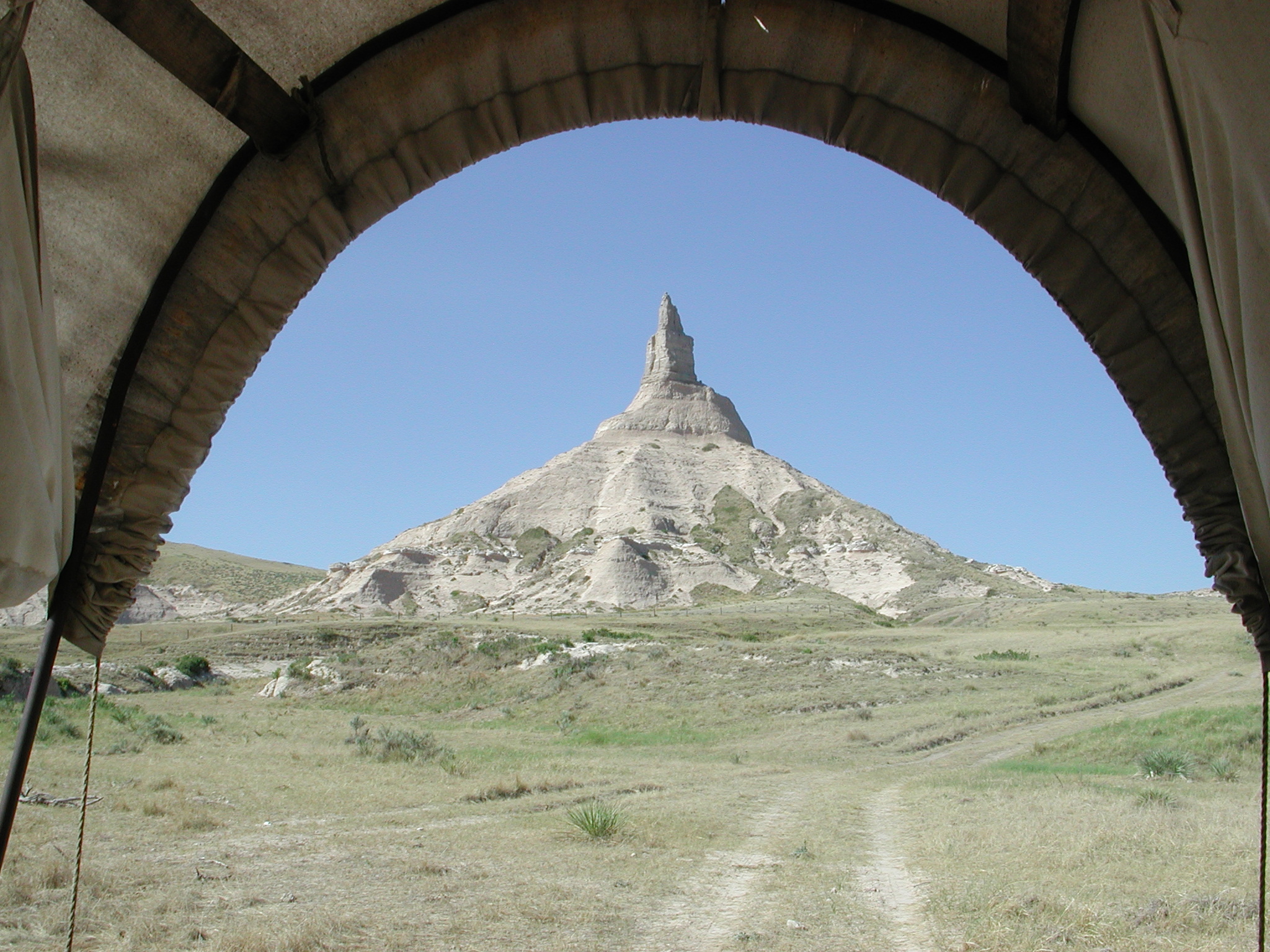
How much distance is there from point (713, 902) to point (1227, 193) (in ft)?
19.4

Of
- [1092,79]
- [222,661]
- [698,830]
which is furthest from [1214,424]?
[222,661]

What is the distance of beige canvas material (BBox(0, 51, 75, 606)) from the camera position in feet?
7.69

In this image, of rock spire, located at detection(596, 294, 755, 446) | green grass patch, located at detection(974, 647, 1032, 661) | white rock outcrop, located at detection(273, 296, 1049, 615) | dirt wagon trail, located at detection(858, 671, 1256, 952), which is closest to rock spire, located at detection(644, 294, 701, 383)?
rock spire, located at detection(596, 294, 755, 446)

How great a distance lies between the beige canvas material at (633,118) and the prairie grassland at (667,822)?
343 centimetres

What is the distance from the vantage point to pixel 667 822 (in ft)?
30.5

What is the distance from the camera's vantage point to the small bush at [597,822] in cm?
859

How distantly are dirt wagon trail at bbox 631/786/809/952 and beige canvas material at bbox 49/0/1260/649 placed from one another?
3.94 meters

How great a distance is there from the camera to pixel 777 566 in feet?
265

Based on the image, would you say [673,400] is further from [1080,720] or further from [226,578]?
[1080,720]

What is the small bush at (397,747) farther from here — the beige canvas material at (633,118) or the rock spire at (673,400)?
the rock spire at (673,400)

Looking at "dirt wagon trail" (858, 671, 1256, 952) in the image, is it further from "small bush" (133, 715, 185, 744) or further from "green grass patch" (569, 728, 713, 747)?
"small bush" (133, 715, 185, 744)

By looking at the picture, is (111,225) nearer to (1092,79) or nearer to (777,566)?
(1092,79)

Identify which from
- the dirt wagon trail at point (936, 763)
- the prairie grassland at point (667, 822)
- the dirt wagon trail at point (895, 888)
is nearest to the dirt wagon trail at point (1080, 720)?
the dirt wagon trail at point (936, 763)

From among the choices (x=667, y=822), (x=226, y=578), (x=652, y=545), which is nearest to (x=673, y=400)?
(x=652, y=545)
